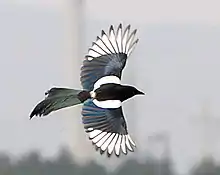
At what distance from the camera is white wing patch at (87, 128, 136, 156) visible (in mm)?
985

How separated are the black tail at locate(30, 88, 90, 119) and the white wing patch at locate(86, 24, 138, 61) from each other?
67 millimetres

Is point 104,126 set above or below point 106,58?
below

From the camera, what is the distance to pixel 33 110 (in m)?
1.10

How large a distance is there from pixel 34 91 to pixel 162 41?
0.30 metres

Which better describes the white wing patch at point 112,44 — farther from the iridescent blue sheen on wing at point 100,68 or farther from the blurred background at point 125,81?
the blurred background at point 125,81

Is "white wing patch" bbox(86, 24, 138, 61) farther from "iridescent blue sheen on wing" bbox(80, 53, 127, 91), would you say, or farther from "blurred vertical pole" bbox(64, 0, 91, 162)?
"blurred vertical pole" bbox(64, 0, 91, 162)

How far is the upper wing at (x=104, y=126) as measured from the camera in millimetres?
983

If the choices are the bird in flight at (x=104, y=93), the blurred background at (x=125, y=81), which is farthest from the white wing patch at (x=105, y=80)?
the blurred background at (x=125, y=81)

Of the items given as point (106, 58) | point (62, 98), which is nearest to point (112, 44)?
point (106, 58)

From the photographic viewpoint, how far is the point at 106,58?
994mm

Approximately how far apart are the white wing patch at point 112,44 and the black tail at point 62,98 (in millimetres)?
67

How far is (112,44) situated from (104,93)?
9 centimetres

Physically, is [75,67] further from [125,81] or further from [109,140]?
[109,140]

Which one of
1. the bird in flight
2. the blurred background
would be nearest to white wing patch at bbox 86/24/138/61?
the bird in flight
